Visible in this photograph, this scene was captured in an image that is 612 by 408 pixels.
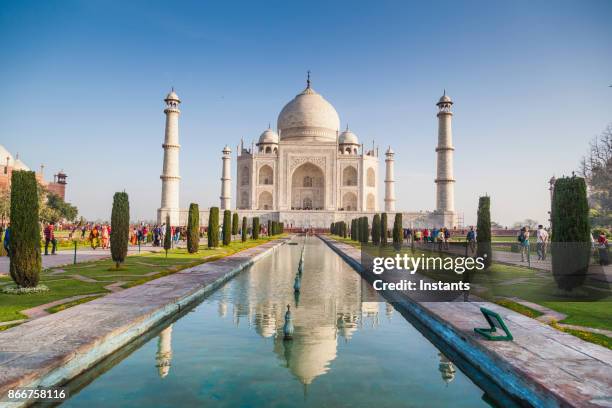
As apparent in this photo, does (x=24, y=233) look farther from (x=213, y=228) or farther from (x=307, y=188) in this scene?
(x=307, y=188)

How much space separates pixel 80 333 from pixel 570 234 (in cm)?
633

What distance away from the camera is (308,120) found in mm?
44125

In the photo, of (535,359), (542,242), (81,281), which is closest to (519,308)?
(535,359)

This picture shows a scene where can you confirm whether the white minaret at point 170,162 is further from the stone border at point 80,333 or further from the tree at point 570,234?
the tree at point 570,234

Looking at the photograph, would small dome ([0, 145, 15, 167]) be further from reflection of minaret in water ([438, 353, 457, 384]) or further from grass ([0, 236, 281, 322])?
reflection of minaret in water ([438, 353, 457, 384])

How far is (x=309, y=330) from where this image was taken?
501 cm

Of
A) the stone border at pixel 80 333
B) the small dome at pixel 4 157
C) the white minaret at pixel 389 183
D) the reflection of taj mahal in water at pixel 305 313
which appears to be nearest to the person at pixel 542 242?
the reflection of taj mahal in water at pixel 305 313

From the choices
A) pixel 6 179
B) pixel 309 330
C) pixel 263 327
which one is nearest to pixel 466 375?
pixel 309 330

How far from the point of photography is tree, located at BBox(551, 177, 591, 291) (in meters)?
6.61

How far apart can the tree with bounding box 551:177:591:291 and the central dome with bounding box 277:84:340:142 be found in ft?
120

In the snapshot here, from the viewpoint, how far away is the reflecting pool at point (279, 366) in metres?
3.23

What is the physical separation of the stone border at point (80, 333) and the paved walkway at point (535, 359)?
2.91 meters

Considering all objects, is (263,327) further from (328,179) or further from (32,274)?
(328,179)

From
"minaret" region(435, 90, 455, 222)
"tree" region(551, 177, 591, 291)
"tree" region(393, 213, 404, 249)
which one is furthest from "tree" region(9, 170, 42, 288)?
"minaret" region(435, 90, 455, 222)
